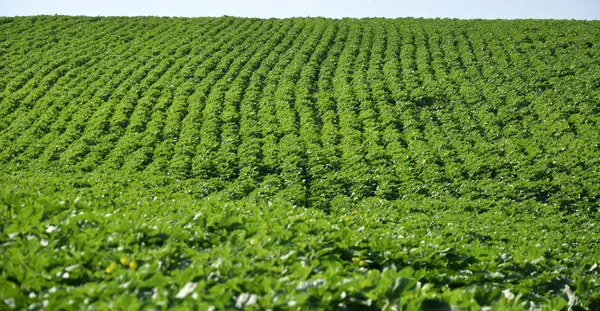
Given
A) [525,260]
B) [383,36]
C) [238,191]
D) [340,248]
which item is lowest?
[238,191]

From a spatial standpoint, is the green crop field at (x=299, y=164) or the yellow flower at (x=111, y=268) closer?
the yellow flower at (x=111, y=268)

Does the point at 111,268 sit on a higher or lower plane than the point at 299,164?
higher

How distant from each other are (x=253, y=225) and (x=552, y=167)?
12644mm

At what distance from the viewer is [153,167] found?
17438mm

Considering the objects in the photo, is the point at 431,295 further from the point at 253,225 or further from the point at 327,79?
the point at 327,79

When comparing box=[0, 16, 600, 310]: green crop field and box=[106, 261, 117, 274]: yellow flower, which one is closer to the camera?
box=[106, 261, 117, 274]: yellow flower

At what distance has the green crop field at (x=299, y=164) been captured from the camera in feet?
16.5

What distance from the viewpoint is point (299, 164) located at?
699 inches

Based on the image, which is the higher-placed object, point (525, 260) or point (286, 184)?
point (525, 260)

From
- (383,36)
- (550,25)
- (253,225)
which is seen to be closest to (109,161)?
(253,225)

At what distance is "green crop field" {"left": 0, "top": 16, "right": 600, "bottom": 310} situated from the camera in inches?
198

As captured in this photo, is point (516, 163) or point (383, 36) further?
point (383, 36)

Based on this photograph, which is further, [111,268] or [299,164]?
[299,164]

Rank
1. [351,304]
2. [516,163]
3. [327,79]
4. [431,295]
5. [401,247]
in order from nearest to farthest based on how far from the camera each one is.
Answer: [351,304]
[431,295]
[401,247]
[516,163]
[327,79]
